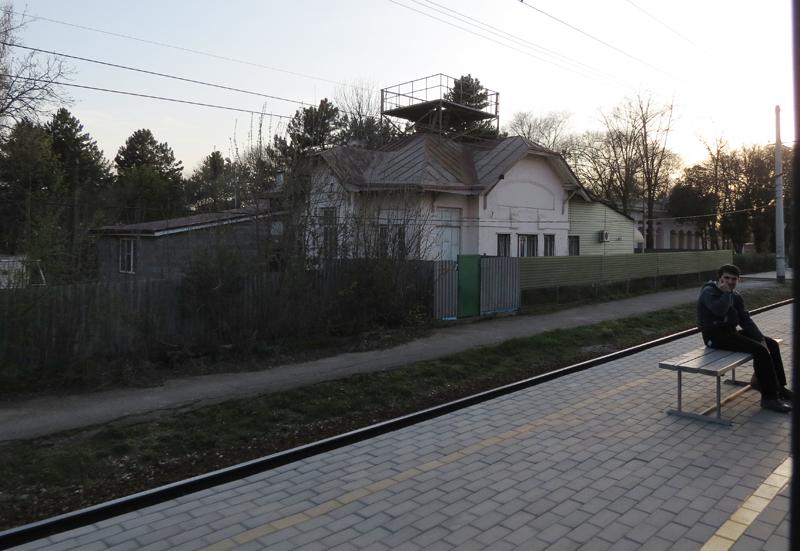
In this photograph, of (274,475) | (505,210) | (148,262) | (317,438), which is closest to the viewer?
(274,475)

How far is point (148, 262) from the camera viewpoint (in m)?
21.3

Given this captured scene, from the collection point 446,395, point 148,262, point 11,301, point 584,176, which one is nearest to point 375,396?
point 446,395

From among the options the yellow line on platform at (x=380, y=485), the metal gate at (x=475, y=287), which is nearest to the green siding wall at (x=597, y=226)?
the metal gate at (x=475, y=287)

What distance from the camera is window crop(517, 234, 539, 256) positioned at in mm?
24812

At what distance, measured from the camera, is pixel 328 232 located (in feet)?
38.2

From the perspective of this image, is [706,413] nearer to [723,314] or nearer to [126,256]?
[723,314]

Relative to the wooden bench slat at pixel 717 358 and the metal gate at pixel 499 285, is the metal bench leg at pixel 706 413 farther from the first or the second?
the metal gate at pixel 499 285

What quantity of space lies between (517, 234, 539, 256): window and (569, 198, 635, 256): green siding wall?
11.0 feet

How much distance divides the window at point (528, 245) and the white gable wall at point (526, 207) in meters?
0.20

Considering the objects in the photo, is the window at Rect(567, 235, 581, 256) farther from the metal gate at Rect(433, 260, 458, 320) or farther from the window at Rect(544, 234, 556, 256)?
the metal gate at Rect(433, 260, 458, 320)

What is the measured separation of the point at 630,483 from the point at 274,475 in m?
3.01

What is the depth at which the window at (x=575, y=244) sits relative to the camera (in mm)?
28291

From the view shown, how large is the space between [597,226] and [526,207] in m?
7.00

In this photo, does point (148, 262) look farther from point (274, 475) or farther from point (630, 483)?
point (630, 483)
